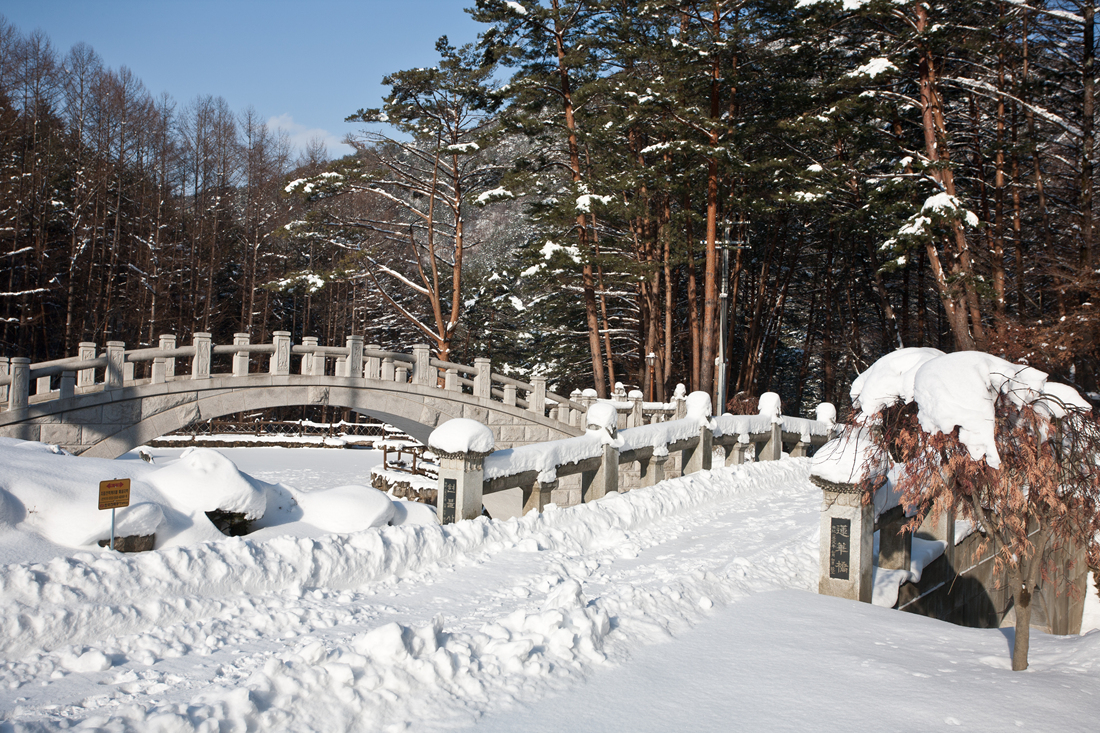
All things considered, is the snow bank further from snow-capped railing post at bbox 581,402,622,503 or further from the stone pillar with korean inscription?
snow-capped railing post at bbox 581,402,622,503

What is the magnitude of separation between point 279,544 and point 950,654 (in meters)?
5.60

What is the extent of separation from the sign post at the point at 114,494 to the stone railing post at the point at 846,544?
20.6 feet

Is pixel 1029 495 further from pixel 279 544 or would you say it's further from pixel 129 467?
pixel 129 467

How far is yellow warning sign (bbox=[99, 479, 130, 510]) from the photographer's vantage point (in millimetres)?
5863

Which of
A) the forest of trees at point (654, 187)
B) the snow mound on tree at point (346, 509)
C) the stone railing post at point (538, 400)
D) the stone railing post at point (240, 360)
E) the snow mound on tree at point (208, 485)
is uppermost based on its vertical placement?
the forest of trees at point (654, 187)

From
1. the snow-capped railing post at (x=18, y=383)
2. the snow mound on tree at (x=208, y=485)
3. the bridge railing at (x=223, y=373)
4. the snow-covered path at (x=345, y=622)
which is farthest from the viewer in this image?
the bridge railing at (x=223, y=373)

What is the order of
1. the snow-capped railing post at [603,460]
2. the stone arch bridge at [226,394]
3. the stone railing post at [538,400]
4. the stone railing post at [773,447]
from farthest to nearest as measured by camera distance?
the stone railing post at [538,400], the stone railing post at [773,447], the stone arch bridge at [226,394], the snow-capped railing post at [603,460]

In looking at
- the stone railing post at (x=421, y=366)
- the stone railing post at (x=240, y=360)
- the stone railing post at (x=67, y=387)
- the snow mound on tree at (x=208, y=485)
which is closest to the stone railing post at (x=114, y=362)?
the stone railing post at (x=67, y=387)

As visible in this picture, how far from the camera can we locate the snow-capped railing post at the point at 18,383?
46.2ft

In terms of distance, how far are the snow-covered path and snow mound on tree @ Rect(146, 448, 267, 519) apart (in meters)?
1.27

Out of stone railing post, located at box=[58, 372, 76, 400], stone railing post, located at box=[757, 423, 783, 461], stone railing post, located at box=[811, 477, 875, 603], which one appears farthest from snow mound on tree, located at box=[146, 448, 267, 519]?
stone railing post, located at box=[757, 423, 783, 461]

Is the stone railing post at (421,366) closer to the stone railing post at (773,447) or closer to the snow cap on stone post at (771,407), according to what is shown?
the snow cap on stone post at (771,407)

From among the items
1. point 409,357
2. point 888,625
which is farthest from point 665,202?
point 888,625

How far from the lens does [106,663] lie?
461 centimetres
